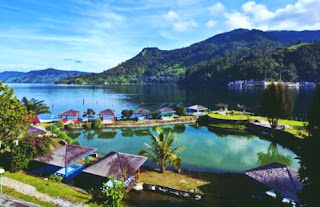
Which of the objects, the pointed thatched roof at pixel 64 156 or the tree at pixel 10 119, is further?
the tree at pixel 10 119

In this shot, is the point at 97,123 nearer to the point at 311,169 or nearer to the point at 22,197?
the point at 22,197

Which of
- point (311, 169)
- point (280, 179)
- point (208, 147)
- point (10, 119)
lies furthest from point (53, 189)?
point (208, 147)

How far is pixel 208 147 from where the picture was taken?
2948 centimetres

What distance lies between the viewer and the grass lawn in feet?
46.0

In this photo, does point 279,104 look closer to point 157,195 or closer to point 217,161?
point 217,161

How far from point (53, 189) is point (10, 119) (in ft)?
25.5

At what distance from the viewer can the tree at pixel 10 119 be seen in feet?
60.5

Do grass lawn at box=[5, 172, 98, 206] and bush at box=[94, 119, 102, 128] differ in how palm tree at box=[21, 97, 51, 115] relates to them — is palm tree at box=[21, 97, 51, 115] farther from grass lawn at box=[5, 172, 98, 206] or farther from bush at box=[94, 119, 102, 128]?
grass lawn at box=[5, 172, 98, 206]

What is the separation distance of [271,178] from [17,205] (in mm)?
15335

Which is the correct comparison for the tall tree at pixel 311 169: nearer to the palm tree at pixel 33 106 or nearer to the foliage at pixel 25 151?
the foliage at pixel 25 151

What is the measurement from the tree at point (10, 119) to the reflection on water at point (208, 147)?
388 inches

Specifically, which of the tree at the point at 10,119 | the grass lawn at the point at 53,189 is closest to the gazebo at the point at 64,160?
the grass lawn at the point at 53,189

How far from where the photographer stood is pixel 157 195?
16.5 m

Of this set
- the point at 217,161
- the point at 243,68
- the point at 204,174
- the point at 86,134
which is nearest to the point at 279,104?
the point at 217,161
